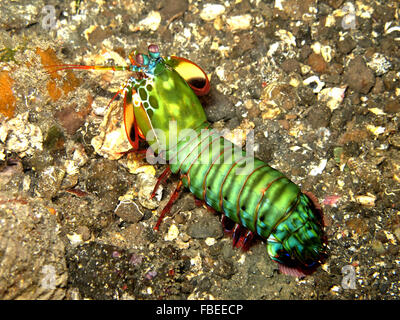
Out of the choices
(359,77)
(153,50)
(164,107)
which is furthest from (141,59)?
(359,77)

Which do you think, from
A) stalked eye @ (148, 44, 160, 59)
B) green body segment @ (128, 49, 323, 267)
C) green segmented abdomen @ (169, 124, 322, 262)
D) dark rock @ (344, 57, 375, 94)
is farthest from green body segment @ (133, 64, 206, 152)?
dark rock @ (344, 57, 375, 94)

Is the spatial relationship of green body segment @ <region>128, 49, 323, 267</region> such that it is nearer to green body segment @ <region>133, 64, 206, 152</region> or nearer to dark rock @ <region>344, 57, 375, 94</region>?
green body segment @ <region>133, 64, 206, 152</region>

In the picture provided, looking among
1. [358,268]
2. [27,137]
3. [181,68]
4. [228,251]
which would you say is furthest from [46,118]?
[358,268]

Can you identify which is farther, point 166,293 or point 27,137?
point 27,137

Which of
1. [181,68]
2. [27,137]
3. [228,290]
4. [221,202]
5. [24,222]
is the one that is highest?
[181,68]

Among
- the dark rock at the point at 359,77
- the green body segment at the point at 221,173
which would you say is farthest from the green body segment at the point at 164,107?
the dark rock at the point at 359,77

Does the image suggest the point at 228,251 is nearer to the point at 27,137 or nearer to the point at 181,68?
the point at 181,68

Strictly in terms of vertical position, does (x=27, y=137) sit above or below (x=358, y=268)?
above

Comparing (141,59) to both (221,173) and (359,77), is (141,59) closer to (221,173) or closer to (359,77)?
(221,173)

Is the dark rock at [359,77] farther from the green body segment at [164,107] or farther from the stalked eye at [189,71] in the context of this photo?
the green body segment at [164,107]
